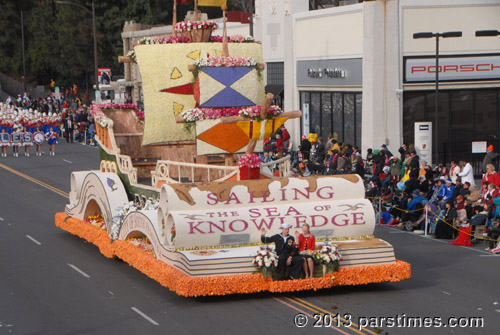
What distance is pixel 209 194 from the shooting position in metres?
17.8

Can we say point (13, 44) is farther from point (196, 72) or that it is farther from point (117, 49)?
point (196, 72)

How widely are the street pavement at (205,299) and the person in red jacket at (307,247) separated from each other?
0.57 metres

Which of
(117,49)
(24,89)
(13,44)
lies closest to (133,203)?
(117,49)

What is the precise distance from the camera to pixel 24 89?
86.0 m

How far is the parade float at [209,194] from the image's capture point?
677 inches

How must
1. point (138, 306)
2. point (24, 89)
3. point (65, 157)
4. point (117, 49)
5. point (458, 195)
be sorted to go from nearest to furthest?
point (138, 306) → point (458, 195) → point (65, 157) → point (117, 49) → point (24, 89)

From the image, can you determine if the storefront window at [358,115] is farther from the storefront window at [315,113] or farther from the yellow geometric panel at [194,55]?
the yellow geometric panel at [194,55]

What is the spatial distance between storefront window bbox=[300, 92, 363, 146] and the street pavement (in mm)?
15022

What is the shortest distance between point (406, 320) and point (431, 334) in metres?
0.91

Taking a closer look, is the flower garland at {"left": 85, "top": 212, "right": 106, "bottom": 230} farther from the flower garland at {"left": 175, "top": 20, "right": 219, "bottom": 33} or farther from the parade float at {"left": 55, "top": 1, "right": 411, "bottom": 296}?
the flower garland at {"left": 175, "top": 20, "right": 219, "bottom": 33}

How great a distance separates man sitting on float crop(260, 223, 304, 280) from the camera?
1708cm

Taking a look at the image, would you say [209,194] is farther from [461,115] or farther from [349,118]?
[349,118]

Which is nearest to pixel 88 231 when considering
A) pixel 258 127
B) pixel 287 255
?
pixel 258 127

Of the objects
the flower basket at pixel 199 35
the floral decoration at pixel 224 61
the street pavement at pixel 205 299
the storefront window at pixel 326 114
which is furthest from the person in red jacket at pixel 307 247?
the storefront window at pixel 326 114
